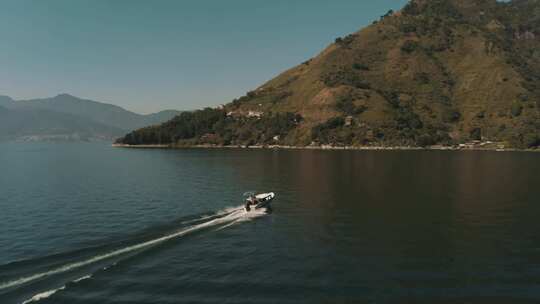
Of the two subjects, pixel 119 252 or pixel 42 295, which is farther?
pixel 119 252

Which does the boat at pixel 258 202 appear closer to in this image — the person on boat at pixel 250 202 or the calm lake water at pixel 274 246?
the person on boat at pixel 250 202

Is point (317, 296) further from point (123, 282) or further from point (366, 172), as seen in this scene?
point (366, 172)

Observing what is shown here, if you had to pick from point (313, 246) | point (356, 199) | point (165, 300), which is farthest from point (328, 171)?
point (165, 300)

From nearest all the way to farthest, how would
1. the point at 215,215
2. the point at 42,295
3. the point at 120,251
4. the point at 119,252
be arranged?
the point at 42,295, the point at 119,252, the point at 120,251, the point at 215,215

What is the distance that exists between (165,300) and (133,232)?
2486 cm

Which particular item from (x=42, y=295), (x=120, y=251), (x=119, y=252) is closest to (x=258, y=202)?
(x=120, y=251)

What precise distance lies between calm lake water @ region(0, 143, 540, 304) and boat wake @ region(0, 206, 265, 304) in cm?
21

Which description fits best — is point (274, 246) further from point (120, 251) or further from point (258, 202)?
point (258, 202)

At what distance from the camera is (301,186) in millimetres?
107500

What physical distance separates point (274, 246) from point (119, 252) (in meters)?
20.3

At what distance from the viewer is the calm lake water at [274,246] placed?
36.9 metres

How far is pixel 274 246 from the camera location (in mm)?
51219

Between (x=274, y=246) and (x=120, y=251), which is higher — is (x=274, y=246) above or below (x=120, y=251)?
below

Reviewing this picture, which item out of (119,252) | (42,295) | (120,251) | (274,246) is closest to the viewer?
(42,295)
